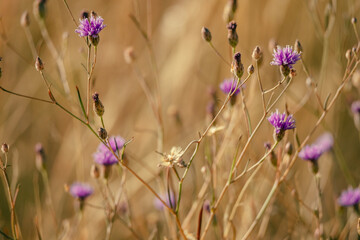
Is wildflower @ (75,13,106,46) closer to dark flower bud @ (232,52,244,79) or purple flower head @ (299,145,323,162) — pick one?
dark flower bud @ (232,52,244,79)

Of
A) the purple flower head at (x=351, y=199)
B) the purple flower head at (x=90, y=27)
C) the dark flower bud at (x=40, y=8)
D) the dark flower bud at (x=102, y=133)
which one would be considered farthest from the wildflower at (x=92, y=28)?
the purple flower head at (x=351, y=199)

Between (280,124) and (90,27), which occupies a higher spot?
(90,27)

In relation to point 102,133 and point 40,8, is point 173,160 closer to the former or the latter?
point 102,133

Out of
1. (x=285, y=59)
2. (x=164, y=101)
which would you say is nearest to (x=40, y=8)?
(x=285, y=59)

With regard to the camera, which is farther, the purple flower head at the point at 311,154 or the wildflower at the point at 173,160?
the purple flower head at the point at 311,154

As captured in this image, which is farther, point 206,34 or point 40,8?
point 40,8

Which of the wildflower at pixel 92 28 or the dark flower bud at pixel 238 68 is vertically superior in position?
the wildflower at pixel 92 28

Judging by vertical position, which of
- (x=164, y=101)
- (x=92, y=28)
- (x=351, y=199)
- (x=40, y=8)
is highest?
(x=164, y=101)

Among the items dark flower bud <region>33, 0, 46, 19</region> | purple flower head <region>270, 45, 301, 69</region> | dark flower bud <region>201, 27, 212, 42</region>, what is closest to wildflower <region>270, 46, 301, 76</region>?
purple flower head <region>270, 45, 301, 69</region>

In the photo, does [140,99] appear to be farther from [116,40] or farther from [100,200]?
[100,200]

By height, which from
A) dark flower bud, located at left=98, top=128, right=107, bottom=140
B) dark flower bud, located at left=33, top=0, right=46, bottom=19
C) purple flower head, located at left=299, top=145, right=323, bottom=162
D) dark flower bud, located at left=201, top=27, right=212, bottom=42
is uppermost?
dark flower bud, located at left=33, top=0, right=46, bottom=19

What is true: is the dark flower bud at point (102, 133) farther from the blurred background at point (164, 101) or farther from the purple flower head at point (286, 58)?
the blurred background at point (164, 101)
